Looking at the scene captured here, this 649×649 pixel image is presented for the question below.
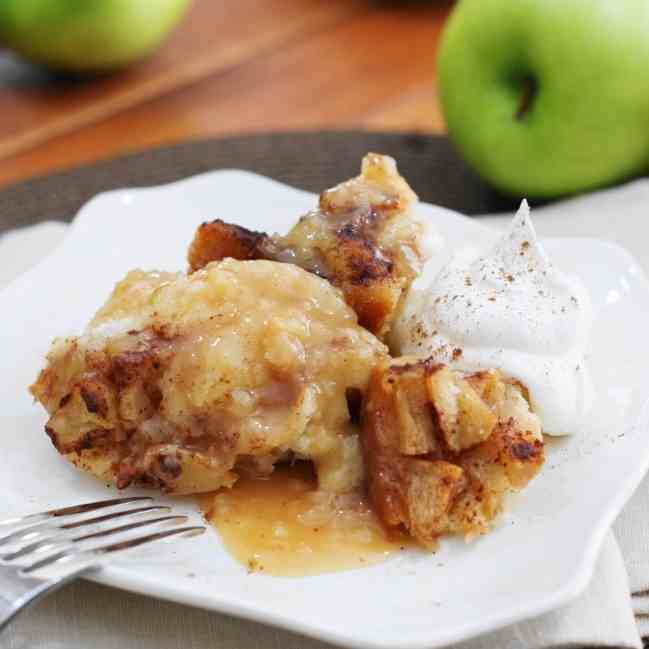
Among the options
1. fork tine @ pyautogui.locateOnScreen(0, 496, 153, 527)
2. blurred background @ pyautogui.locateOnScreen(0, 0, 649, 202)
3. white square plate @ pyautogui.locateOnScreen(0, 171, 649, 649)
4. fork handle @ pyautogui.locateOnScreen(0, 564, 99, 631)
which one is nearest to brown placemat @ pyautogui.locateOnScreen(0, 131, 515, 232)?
blurred background @ pyautogui.locateOnScreen(0, 0, 649, 202)

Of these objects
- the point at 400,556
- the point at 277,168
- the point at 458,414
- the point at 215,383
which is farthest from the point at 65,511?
the point at 277,168

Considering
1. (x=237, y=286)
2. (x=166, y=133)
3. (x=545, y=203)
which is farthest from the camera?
(x=166, y=133)

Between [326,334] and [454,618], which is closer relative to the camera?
[454,618]

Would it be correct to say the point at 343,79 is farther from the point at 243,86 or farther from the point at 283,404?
the point at 283,404

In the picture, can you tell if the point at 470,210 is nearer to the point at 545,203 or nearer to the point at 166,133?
the point at 545,203

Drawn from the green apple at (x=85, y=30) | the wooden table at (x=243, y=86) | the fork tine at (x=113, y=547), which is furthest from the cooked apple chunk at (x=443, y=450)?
the green apple at (x=85, y=30)

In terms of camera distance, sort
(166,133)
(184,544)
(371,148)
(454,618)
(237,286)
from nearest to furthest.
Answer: (454,618), (184,544), (237,286), (371,148), (166,133)

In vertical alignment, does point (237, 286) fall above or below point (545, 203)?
above

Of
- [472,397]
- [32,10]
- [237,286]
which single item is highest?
[32,10]

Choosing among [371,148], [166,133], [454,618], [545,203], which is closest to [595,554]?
[454,618]
